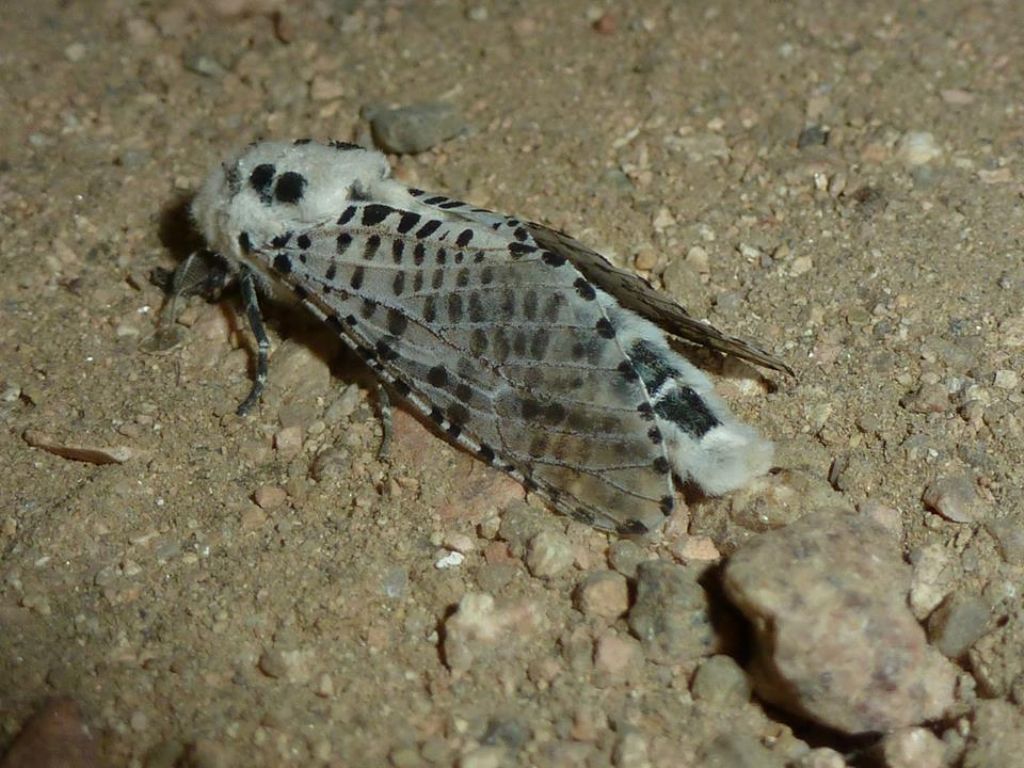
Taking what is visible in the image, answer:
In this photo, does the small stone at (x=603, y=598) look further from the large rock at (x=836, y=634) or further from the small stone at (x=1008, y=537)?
the small stone at (x=1008, y=537)

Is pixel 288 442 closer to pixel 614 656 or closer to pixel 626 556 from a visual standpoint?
pixel 626 556

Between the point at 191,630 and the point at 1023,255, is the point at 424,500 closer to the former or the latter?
the point at 191,630

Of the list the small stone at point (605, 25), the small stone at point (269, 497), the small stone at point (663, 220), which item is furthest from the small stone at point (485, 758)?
the small stone at point (605, 25)

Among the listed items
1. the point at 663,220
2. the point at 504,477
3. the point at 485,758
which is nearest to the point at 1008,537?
the point at 504,477

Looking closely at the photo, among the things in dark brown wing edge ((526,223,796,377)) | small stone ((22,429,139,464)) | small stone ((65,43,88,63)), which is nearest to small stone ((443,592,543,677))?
dark brown wing edge ((526,223,796,377))

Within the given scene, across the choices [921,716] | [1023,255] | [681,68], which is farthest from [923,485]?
[681,68]
